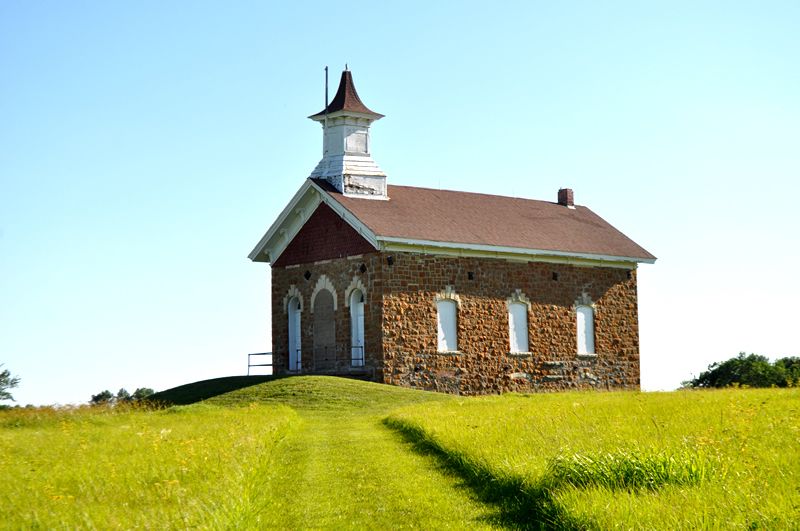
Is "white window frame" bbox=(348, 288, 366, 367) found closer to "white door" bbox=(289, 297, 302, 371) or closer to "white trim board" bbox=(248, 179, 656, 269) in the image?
"white trim board" bbox=(248, 179, 656, 269)

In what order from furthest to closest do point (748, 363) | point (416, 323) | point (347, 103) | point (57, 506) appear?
point (748, 363)
point (347, 103)
point (416, 323)
point (57, 506)

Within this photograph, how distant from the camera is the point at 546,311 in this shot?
128ft

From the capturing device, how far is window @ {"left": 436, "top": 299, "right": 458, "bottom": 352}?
3578 cm

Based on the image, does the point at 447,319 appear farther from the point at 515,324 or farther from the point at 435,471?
the point at 435,471

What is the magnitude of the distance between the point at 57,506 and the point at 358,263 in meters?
→ 23.7

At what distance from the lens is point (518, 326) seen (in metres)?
38.1

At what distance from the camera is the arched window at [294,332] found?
129 ft

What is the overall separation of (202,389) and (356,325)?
544 cm

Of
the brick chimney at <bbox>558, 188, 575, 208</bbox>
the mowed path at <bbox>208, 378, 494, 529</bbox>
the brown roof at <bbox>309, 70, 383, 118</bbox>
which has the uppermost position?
the brown roof at <bbox>309, 70, 383, 118</bbox>

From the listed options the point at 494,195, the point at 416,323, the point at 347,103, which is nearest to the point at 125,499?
the point at 416,323

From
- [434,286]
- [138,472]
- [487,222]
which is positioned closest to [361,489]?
[138,472]

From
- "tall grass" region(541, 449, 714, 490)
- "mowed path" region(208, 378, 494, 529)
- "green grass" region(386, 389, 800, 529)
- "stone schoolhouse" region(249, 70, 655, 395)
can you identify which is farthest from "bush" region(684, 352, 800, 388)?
"tall grass" region(541, 449, 714, 490)

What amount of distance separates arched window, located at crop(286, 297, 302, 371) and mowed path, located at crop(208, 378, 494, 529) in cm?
1803

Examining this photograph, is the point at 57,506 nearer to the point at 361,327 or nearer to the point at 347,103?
the point at 361,327
